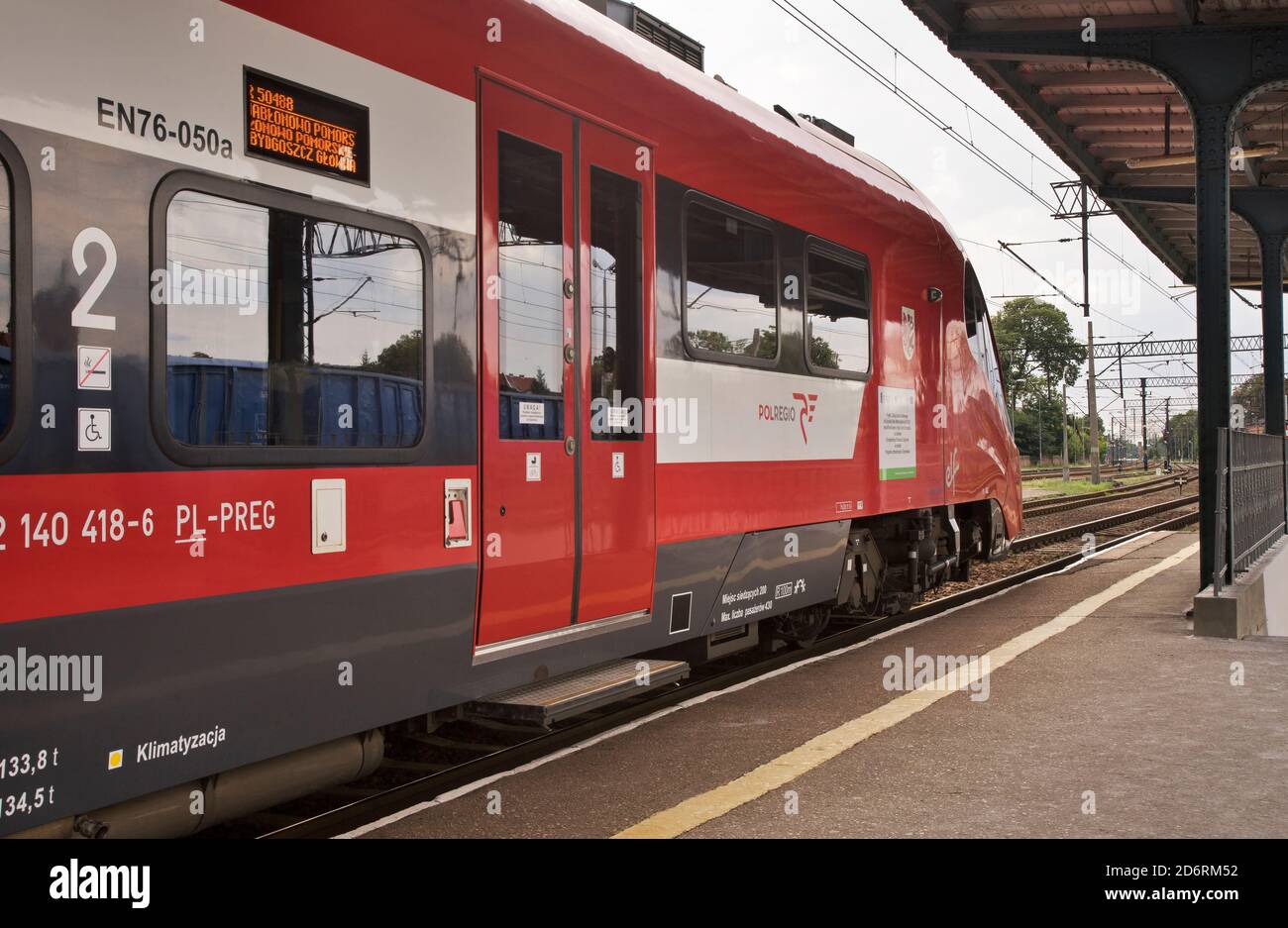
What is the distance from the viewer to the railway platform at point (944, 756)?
4734 mm

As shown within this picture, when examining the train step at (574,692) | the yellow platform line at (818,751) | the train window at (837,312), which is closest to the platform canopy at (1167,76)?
the yellow platform line at (818,751)

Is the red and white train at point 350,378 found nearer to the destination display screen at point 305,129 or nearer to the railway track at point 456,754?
the destination display screen at point 305,129

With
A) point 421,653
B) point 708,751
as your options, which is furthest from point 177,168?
point 708,751

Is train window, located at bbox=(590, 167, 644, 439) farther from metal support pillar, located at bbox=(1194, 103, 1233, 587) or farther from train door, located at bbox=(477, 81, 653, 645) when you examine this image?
metal support pillar, located at bbox=(1194, 103, 1233, 587)

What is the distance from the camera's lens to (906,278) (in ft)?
31.4

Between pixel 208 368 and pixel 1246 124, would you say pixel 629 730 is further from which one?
pixel 1246 124

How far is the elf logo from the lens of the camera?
769 cm

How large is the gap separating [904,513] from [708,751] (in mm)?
4645

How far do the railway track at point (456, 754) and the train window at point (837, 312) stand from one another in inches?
81.9

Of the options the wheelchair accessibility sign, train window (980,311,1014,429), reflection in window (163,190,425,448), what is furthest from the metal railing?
the wheelchair accessibility sign

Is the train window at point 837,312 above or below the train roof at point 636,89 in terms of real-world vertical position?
below

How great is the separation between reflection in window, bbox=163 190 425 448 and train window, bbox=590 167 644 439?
1292 mm

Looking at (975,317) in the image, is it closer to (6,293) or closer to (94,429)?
(94,429)

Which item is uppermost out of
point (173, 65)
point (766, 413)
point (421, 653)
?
point (173, 65)
